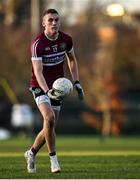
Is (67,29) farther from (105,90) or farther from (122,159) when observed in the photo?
(122,159)

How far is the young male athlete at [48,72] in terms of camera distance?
1544cm

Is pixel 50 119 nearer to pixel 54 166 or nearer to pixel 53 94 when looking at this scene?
pixel 53 94

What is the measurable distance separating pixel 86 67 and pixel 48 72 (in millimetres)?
54976

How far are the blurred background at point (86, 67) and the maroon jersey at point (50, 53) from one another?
34884 mm

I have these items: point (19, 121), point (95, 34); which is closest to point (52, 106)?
point (19, 121)

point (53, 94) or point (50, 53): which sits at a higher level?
point (50, 53)

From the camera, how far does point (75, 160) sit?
63.2 feet

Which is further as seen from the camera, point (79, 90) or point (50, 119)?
point (79, 90)

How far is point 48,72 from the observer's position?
15812 mm

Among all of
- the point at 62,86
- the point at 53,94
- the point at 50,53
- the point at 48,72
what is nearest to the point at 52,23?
the point at 50,53

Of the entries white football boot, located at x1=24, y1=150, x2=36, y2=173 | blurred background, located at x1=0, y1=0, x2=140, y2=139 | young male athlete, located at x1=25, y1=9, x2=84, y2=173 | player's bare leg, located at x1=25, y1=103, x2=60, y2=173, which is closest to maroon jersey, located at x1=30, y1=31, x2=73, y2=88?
young male athlete, located at x1=25, y1=9, x2=84, y2=173

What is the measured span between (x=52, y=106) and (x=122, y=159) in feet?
13.0

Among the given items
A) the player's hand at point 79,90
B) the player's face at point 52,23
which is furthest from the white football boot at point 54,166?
the player's face at point 52,23

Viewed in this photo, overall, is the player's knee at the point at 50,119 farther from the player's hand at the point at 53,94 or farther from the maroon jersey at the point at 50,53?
the maroon jersey at the point at 50,53
